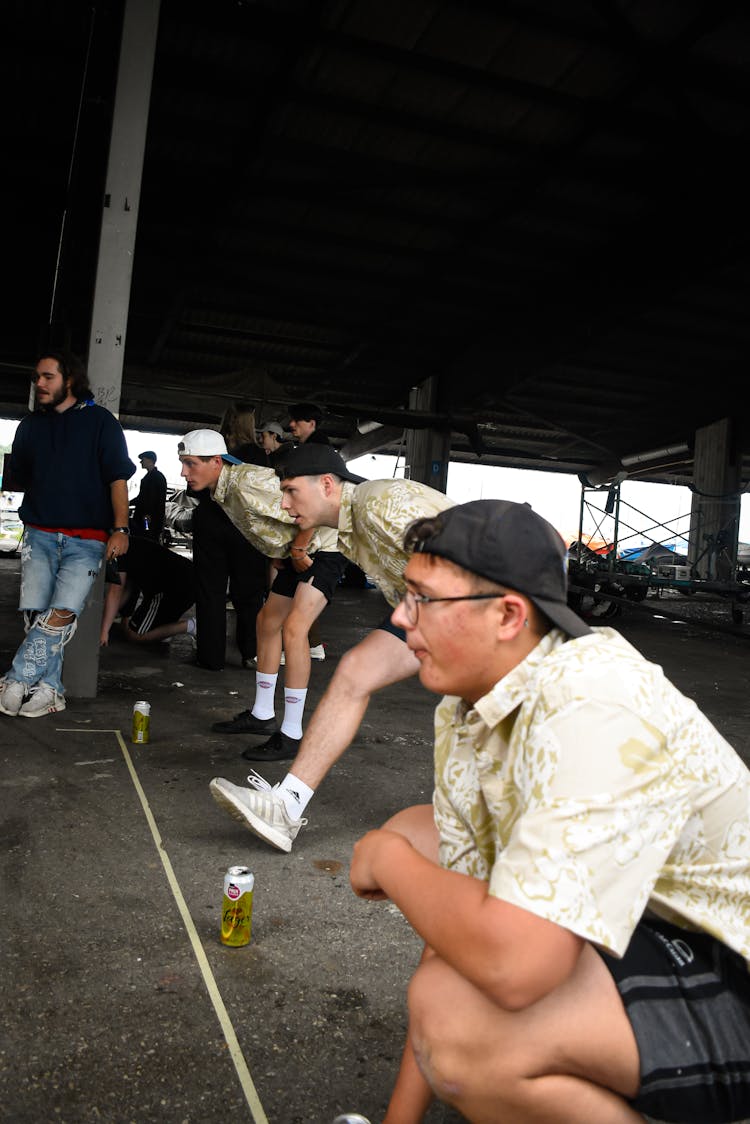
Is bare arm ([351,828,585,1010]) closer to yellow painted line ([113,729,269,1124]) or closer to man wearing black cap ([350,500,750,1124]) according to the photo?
man wearing black cap ([350,500,750,1124])

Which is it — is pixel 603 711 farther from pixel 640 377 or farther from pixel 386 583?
pixel 640 377

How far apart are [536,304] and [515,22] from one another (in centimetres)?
671

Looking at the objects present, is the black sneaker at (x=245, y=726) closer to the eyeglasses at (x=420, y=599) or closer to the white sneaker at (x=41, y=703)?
the white sneaker at (x=41, y=703)

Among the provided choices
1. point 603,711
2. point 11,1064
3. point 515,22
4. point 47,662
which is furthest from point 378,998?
point 515,22

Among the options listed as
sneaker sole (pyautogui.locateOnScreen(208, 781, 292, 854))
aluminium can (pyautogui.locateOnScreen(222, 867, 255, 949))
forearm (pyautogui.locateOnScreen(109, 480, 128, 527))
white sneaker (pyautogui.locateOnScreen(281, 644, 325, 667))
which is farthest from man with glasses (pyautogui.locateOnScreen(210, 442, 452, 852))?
white sneaker (pyautogui.locateOnScreen(281, 644, 325, 667))

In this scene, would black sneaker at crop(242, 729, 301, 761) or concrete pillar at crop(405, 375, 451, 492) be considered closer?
black sneaker at crop(242, 729, 301, 761)

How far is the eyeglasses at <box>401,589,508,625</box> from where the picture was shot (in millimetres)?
1377

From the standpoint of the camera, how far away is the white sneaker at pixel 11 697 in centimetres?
468

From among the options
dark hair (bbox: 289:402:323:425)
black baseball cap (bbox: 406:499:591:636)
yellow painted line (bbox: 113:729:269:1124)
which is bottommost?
yellow painted line (bbox: 113:729:269:1124)

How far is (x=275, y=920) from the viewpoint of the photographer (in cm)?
256

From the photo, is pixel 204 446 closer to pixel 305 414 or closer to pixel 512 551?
pixel 305 414

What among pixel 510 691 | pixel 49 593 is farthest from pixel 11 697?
pixel 510 691

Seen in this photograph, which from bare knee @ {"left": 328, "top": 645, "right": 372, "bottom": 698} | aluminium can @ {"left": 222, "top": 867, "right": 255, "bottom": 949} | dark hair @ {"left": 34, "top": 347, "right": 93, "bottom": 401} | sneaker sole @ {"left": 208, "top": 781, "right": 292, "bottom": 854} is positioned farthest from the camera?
dark hair @ {"left": 34, "top": 347, "right": 93, "bottom": 401}

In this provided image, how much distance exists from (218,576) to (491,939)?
5475 mm
